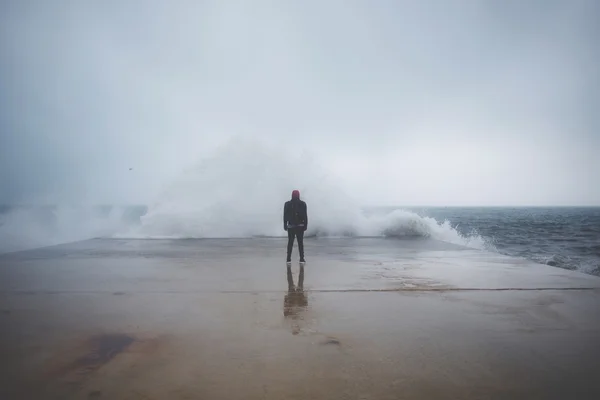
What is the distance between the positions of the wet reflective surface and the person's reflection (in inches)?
0.9

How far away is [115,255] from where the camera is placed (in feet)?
28.8

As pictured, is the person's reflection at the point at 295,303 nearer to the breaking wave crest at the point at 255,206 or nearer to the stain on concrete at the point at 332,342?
the stain on concrete at the point at 332,342

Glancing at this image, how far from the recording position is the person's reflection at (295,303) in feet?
11.8

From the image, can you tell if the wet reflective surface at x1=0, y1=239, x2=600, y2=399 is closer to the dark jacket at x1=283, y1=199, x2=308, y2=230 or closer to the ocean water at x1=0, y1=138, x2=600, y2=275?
the dark jacket at x1=283, y1=199, x2=308, y2=230

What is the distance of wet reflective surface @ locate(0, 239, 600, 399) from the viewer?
225 cm

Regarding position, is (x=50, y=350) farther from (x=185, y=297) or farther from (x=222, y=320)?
(x=185, y=297)

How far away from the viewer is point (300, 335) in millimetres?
3160

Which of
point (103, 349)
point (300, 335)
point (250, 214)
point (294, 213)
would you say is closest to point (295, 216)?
point (294, 213)

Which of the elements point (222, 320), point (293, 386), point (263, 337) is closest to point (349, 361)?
point (293, 386)

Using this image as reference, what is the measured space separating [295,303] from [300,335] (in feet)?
3.58

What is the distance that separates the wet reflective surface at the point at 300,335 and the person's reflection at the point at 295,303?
0.9 inches

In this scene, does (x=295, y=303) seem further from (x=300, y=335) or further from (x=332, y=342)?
(x=332, y=342)

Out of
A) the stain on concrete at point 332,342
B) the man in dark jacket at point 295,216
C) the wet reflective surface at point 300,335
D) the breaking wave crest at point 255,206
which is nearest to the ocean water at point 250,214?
the breaking wave crest at point 255,206

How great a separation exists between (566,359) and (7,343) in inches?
167
